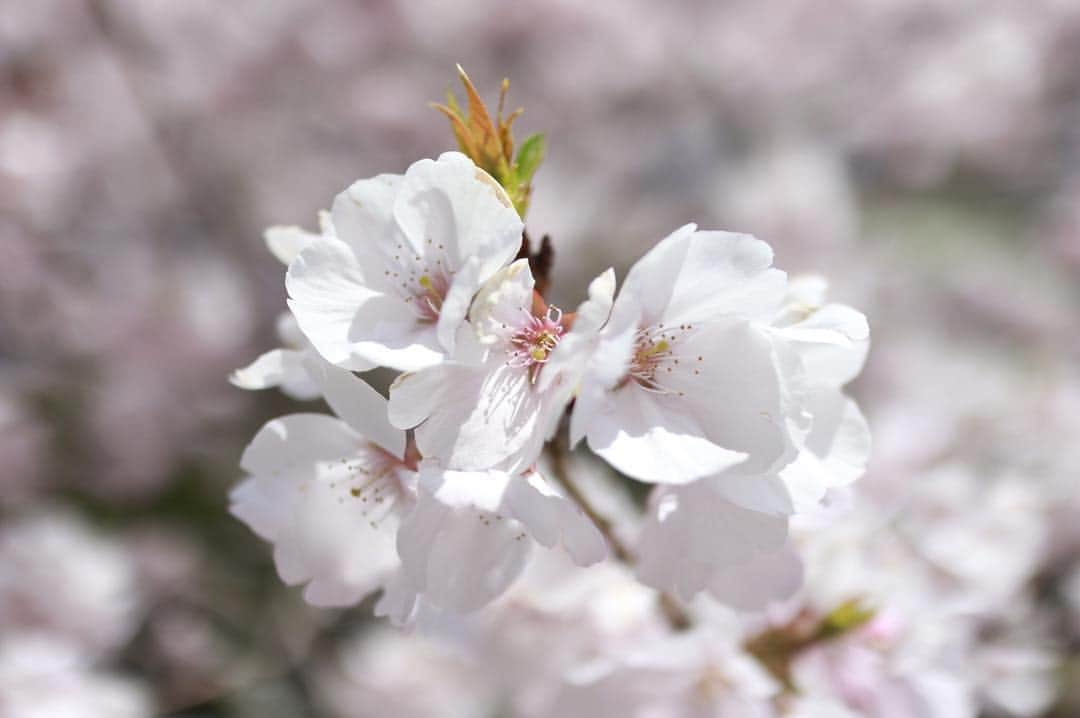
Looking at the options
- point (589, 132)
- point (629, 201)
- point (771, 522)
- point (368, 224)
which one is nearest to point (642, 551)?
point (771, 522)

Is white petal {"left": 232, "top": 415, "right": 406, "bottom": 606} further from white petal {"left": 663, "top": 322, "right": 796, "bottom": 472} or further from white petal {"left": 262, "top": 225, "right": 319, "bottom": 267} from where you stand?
white petal {"left": 663, "top": 322, "right": 796, "bottom": 472}

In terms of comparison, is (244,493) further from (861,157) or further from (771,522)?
(861,157)

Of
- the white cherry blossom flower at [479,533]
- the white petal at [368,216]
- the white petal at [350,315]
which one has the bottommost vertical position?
the white cherry blossom flower at [479,533]

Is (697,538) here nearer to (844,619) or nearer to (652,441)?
(652,441)

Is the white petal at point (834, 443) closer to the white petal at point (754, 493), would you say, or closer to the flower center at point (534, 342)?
the white petal at point (754, 493)

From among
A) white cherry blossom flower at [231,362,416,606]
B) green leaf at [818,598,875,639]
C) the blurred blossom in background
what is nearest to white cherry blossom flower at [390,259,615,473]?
white cherry blossom flower at [231,362,416,606]

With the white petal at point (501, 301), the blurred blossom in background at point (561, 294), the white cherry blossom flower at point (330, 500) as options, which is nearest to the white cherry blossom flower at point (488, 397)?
the white petal at point (501, 301)

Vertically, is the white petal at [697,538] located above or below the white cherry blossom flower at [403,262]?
below

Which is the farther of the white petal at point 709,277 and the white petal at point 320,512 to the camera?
the white petal at point 320,512
